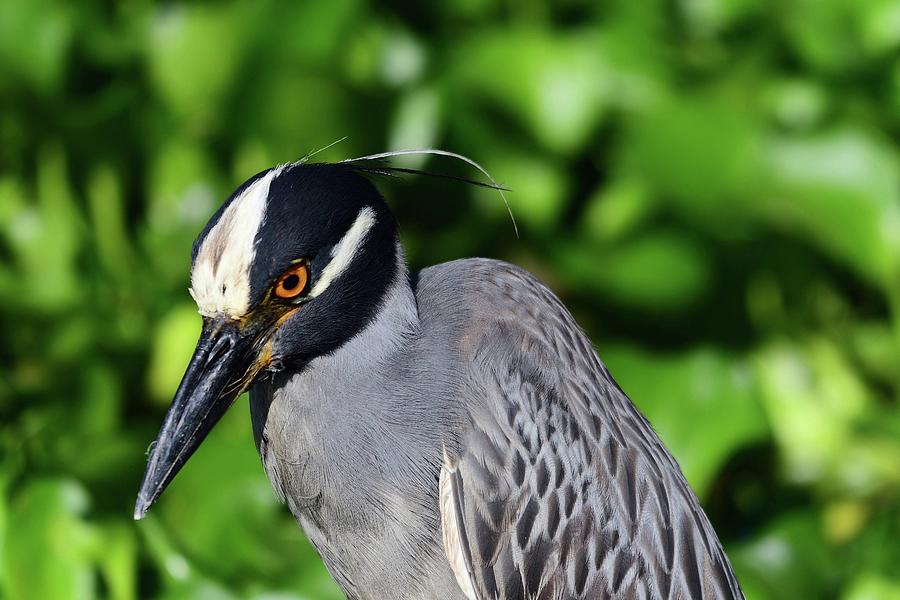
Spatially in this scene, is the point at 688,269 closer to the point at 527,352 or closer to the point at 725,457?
the point at 725,457

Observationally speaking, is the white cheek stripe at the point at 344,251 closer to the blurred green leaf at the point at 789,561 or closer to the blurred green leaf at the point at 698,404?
the blurred green leaf at the point at 698,404

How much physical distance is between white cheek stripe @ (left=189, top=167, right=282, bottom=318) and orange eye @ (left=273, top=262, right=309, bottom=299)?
0.20ft

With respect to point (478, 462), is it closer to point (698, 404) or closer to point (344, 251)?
point (344, 251)

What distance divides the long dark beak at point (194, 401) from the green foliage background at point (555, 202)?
4.72 ft

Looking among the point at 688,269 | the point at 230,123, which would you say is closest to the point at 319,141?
the point at 230,123

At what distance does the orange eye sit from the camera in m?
1.95

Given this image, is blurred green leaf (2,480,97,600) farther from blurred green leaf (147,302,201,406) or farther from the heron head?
the heron head

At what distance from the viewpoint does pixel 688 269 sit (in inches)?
156

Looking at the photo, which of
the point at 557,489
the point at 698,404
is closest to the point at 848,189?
the point at 698,404

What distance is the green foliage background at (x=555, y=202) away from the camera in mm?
3588

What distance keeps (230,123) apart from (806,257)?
6.83ft

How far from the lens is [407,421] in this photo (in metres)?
2.10

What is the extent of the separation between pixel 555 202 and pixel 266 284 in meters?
2.22

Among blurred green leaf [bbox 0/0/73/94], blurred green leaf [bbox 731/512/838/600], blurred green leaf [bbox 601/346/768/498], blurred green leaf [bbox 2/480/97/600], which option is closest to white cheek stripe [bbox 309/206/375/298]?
blurred green leaf [bbox 2/480/97/600]
